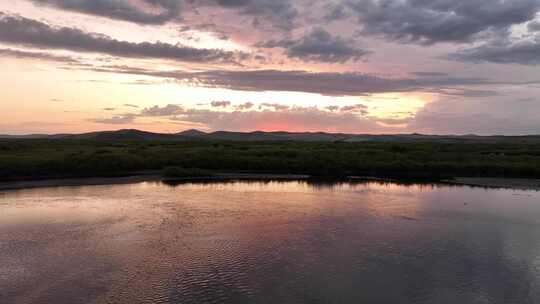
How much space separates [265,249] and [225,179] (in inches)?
867

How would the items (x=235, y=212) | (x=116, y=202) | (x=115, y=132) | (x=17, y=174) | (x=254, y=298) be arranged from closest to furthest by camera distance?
(x=254, y=298) < (x=235, y=212) < (x=116, y=202) < (x=17, y=174) < (x=115, y=132)

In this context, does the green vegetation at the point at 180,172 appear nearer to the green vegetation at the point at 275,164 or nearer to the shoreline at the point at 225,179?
the green vegetation at the point at 275,164

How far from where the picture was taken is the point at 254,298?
38.7 feet

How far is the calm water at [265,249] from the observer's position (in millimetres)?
12336

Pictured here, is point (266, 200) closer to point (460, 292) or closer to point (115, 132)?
point (460, 292)

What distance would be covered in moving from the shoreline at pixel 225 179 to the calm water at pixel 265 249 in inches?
179

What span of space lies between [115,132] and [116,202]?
5610 inches

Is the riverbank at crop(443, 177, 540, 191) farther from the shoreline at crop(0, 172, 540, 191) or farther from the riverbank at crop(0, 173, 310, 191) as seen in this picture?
the riverbank at crop(0, 173, 310, 191)

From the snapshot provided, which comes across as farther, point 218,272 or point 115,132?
point 115,132

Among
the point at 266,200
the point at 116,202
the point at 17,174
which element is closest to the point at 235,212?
the point at 266,200

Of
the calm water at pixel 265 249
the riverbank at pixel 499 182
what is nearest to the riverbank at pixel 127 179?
the calm water at pixel 265 249

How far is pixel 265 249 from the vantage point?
16484 millimetres

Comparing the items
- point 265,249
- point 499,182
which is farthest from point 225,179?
point 499,182

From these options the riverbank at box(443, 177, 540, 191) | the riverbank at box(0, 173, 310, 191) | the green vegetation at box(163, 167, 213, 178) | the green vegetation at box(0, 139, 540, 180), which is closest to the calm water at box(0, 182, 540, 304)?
the riverbank at box(0, 173, 310, 191)
